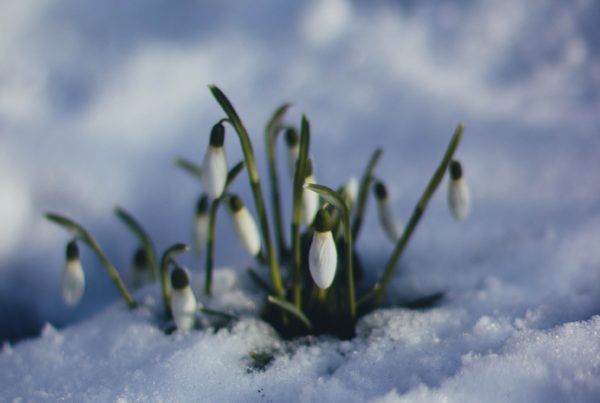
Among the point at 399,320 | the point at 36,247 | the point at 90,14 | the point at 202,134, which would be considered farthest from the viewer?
the point at 90,14

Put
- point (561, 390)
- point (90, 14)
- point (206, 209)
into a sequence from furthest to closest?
point (90, 14) → point (206, 209) → point (561, 390)

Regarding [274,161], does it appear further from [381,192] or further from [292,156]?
[381,192]

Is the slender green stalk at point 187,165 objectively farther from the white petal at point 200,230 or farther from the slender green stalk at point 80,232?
the slender green stalk at point 80,232

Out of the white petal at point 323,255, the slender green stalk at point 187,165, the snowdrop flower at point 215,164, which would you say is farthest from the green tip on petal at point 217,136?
the slender green stalk at point 187,165

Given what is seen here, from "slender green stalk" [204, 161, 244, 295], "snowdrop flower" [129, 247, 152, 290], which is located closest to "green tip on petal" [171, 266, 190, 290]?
"slender green stalk" [204, 161, 244, 295]

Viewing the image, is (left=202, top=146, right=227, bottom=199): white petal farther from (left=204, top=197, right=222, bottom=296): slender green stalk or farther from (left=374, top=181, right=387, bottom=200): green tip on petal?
(left=374, top=181, right=387, bottom=200): green tip on petal

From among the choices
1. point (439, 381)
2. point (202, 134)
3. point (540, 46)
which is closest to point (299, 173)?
point (439, 381)

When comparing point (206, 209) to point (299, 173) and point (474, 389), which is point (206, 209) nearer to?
point (299, 173)
